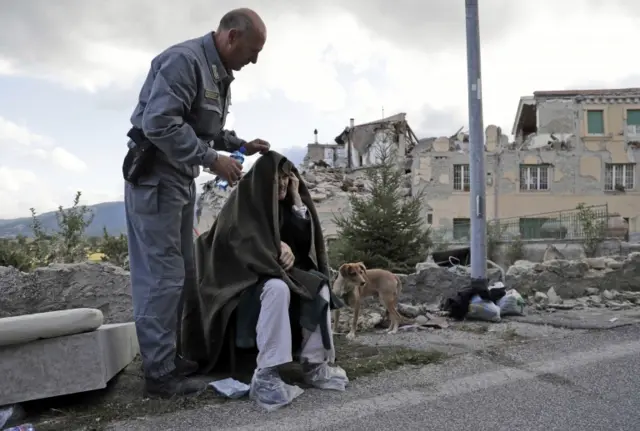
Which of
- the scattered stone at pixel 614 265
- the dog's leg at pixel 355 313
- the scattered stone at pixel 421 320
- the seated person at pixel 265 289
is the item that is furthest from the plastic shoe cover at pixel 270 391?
the scattered stone at pixel 614 265

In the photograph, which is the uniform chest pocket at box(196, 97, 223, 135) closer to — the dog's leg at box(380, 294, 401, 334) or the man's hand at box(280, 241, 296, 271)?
the man's hand at box(280, 241, 296, 271)

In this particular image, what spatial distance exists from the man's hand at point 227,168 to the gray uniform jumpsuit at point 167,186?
0.15ft

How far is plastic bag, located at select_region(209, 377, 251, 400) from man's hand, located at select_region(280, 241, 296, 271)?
28.4 inches

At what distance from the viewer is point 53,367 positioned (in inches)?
119

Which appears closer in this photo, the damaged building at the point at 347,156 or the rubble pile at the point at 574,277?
the rubble pile at the point at 574,277

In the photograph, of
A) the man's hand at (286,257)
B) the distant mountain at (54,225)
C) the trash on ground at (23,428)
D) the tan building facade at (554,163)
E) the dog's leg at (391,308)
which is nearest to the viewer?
the trash on ground at (23,428)

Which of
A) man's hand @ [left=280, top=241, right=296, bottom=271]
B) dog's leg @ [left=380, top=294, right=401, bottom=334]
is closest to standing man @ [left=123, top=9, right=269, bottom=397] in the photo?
man's hand @ [left=280, top=241, right=296, bottom=271]

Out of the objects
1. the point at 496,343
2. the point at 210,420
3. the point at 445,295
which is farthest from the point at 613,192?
the point at 210,420

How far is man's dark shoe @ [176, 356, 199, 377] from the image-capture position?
3.55 m

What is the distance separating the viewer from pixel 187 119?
3.41 metres

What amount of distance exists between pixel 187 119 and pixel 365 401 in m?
1.90

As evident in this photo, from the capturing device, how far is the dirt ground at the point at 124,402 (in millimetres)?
2885

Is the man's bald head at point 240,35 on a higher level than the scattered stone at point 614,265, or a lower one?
higher

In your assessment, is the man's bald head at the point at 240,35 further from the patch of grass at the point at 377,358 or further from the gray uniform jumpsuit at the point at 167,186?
the patch of grass at the point at 377,358
